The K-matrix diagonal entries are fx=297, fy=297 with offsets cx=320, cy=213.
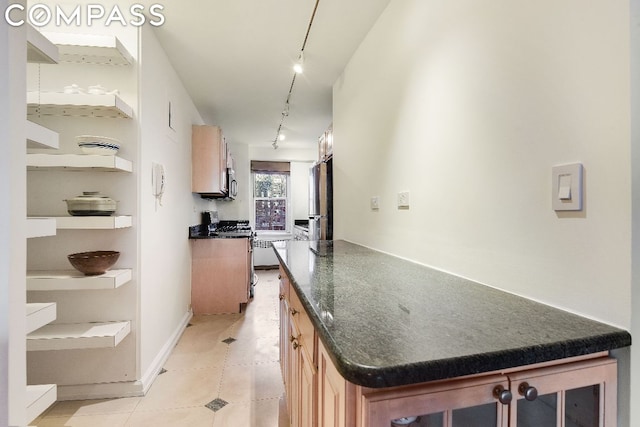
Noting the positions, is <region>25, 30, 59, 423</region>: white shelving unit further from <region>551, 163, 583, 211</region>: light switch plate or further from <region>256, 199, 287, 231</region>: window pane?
<region>256, 199, 287, 231</region>: window pane

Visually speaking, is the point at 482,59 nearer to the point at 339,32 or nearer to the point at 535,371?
the point at 535,371

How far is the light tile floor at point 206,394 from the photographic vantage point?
1.72 m

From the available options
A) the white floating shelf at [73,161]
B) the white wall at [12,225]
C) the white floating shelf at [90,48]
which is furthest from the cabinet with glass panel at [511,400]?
the white floating shelf at [90,48]

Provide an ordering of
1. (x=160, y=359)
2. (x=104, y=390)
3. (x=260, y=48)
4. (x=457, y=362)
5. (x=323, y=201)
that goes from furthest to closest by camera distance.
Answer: (x=323, y=201) < (x=260, y=48) < (x=160, y=359) < (x=104, y=390) < (x=457, y=362)

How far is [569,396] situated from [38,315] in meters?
1.55

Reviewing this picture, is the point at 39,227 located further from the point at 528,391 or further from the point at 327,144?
the point at 327,144

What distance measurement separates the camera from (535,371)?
0.64m

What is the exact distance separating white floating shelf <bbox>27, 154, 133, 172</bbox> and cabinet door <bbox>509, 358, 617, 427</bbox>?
2089mm

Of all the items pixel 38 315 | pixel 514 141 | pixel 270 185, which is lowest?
pixel 38 315

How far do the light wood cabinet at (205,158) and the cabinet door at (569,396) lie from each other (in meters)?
3.52

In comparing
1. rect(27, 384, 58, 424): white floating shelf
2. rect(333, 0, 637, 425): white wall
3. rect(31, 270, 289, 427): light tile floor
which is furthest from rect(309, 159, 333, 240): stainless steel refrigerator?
rect(27, 384, 58, 424): white floating shelf

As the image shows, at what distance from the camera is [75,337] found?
5.68 feet

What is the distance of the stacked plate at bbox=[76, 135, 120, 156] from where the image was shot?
1.75 m

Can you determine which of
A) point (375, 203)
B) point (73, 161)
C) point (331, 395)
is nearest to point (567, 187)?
point (331, 395)
